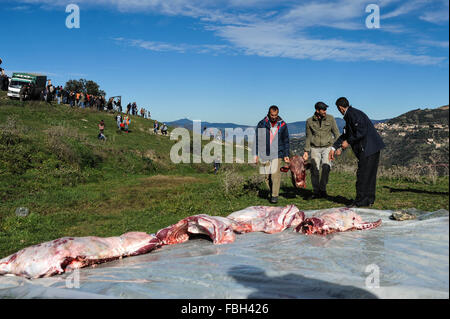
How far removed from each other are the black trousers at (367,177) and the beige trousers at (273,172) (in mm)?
1772

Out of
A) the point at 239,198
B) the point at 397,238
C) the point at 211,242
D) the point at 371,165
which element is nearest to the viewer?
the point at 397,238

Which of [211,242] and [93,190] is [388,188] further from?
[93,190]

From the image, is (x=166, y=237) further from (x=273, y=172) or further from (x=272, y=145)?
(x=272, y=145)

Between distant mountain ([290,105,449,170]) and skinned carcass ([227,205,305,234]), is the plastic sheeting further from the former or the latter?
distant mountain ([290,105,449,170])

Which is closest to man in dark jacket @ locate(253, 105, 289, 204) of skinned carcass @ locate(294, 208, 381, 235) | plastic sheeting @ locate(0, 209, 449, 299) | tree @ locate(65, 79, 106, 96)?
skinned carcass @ locate(294, 208, 381, 235)

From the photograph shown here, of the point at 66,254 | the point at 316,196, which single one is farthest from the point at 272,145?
the point at 66,254

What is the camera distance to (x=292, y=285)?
341cm

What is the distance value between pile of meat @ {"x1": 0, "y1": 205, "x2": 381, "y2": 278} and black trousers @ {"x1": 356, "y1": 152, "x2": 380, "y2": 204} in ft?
6.07

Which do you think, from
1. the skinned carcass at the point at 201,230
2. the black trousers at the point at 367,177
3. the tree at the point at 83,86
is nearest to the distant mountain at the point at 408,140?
the black trousers at the point at 367,177

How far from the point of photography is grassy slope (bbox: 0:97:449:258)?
825 centimetres
